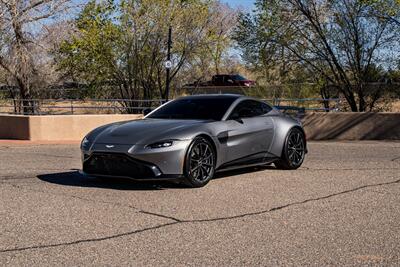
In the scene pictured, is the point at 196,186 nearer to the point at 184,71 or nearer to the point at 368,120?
the point at 368,120

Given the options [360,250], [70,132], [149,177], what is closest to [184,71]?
[70,132]

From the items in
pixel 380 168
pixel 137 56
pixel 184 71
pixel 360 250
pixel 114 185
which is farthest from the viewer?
pixel 184 71

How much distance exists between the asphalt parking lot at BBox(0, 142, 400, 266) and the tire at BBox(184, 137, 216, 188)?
18 centimetres

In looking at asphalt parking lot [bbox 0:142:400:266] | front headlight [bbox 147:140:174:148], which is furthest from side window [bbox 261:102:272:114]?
front headlight [bbox 147:140:174:148]

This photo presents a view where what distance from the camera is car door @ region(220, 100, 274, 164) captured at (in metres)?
9.25

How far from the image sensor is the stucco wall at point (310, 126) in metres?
17.8

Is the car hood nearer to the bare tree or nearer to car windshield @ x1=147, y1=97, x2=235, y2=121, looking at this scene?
car windshield @ x1=147, y1=97, x2=235, y2=121

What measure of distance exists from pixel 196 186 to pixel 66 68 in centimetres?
2399

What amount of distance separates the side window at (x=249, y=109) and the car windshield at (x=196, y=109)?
16 centimetres

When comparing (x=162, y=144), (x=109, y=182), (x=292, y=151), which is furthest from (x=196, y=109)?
(x=292, y=151)

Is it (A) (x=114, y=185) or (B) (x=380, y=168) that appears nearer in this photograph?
(A) (x=114, y=185)

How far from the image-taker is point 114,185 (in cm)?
884

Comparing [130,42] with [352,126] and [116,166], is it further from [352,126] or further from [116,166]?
[116,166]

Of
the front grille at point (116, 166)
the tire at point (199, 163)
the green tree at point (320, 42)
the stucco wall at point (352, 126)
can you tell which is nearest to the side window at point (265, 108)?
the tire at point (199, 163)
